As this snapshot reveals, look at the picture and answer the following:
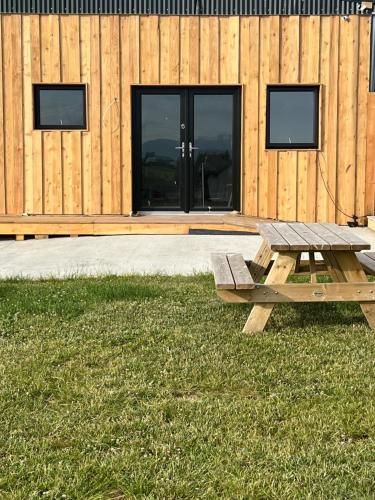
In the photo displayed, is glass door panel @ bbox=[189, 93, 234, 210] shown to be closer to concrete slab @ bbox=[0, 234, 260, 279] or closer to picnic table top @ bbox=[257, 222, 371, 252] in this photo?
concrete slab @ bbox=[0, 234, 260, 279]

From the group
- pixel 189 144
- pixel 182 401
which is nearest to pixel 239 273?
pixel 182 401

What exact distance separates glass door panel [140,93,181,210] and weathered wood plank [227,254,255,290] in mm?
5273

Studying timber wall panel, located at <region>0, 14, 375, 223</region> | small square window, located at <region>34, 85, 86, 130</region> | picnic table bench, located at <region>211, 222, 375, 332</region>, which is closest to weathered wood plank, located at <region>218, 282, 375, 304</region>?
picnic table bench, located at <region>211, 222, 375, 332</region>

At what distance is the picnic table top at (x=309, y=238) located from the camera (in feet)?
12.4

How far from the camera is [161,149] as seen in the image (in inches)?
387

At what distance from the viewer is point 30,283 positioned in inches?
220

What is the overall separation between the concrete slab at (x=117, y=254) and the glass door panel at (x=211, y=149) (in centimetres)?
132

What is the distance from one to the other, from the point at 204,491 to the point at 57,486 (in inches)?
20.2

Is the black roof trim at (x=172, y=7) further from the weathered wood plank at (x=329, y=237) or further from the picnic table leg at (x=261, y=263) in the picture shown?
the picnic table leg at (x=261, y=263)

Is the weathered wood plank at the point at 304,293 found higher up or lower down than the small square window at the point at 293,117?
lower down

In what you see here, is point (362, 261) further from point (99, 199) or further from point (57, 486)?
point (99, 199)

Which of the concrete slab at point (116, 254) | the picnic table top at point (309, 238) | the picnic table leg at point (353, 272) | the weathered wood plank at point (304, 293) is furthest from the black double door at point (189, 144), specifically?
the weathered wood plank at point (304, 293)

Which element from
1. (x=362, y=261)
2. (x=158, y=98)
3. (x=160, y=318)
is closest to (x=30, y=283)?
(x=160, y=318)

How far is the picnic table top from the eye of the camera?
378cm
